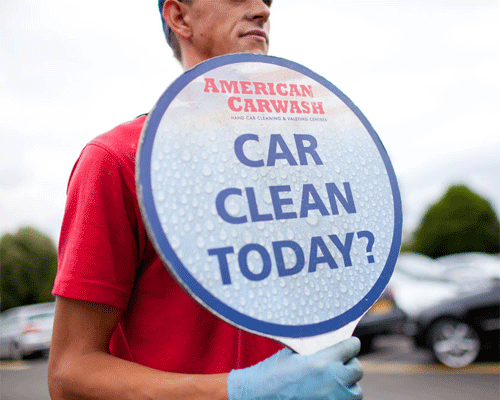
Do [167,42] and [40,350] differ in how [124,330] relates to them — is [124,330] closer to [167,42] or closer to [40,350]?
[167,42]

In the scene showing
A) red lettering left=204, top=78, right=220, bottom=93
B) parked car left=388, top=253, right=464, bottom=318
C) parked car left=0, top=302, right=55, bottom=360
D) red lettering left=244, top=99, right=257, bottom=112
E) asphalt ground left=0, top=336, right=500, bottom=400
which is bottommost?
parked car left=0, top=302, right=55, bottom=360

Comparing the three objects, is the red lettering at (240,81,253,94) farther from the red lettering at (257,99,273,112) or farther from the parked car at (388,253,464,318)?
the parked car at (388,253,464,318)

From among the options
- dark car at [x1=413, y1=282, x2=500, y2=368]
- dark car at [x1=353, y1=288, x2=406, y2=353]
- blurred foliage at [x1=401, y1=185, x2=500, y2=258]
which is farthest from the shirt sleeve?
blurred foliage at [x1=401, y1=185, x2=500, y2=258]

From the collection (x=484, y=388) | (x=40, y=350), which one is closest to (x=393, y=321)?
(x=484, y=388)

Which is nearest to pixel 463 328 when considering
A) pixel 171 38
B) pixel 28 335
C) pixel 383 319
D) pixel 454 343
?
pixel 454 343

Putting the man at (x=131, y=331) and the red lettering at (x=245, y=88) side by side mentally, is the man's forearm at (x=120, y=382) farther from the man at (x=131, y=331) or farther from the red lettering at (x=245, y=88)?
the red lettering at (x=245, y=88)

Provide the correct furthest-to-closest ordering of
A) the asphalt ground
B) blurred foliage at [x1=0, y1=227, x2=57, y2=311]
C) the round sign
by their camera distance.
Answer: blurred foliage at [x1=0, y1=227, x2=57, y2=311] → the asphalt ground → the round sign

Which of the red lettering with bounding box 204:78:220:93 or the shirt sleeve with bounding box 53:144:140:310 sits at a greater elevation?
the red lettering with bounding box 204:78:220:93

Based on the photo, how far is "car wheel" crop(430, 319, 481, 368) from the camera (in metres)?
6.18

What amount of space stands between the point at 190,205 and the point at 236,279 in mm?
160

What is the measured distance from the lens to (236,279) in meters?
0.86

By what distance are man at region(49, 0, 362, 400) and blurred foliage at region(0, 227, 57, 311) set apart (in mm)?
39623

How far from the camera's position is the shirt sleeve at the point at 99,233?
0.96 meters

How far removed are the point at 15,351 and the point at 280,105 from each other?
13876 millimetres
